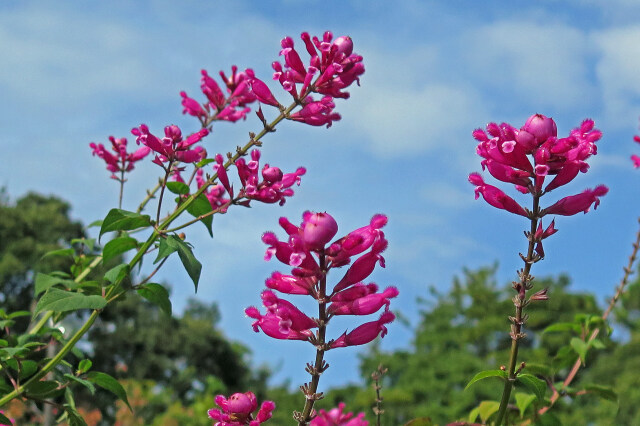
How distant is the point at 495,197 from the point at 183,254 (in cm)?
145

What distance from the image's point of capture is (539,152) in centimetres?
245

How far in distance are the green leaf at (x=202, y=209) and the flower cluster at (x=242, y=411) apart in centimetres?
152

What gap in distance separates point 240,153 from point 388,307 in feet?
4.78

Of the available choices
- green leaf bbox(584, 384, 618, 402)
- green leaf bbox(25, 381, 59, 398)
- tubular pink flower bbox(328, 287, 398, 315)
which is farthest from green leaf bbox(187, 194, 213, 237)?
green leaf bbox(584, 384, 618, 402)

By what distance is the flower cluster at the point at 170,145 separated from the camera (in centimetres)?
368

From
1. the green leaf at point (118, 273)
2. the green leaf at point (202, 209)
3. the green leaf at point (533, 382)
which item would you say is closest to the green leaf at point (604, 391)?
the green leaf at point (533, 382)

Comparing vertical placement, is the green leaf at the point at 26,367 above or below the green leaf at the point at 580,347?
below

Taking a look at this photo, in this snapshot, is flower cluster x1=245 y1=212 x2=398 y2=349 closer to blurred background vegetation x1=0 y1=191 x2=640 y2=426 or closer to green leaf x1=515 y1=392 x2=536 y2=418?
green leaf x1=515 y1=392 x2=536 y2=418

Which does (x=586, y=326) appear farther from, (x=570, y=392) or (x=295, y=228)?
(x=295, y=228)

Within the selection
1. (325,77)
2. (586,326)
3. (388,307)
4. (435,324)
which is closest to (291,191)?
(325,77)

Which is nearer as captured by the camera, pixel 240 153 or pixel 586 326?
pixel 240 153

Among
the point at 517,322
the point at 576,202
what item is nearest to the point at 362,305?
the point at 517,322

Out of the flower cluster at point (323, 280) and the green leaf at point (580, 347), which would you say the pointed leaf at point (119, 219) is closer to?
the flower cluster at point (323, 280)

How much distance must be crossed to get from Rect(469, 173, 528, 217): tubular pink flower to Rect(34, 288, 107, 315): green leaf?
1.77 metres
